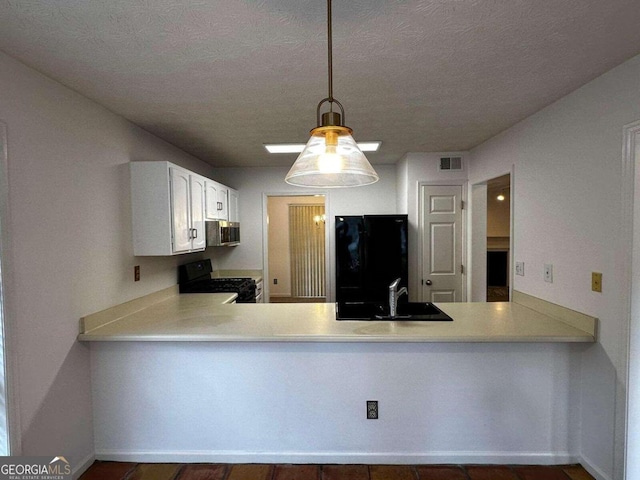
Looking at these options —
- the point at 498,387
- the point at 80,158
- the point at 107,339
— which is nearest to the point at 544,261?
the point at 498,387

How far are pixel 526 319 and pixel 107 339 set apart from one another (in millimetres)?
2802

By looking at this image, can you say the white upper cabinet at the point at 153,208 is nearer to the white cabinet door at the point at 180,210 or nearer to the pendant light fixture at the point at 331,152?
the white cabinet door at the point at 180,210

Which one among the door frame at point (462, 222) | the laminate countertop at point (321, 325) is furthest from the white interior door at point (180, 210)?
the door frame at point (462, 222)

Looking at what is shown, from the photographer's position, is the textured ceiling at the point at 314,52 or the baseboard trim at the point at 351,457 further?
the baseboard trim at the point at 351,457

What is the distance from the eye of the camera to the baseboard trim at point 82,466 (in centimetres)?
195

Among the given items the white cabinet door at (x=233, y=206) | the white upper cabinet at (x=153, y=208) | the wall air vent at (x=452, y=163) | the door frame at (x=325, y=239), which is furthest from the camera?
the door frame at (x=325, y=239)

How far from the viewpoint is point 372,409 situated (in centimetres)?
206

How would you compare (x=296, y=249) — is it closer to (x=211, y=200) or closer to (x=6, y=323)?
(x=211, y=200)

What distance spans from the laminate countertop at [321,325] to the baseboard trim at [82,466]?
80 centimetres

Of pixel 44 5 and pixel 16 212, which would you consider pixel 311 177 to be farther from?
pixel 16 212

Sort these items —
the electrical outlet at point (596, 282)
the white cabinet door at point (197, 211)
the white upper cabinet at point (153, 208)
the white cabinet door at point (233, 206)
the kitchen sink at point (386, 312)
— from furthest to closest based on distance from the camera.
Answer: the white cabinet door at point (233, 206)
the white cabinet door at point (197, 211)
the white upper cabinet at point (153, 208)
the kitchen sink at point (386, 312)
the electrical outlet at point (596, 282)

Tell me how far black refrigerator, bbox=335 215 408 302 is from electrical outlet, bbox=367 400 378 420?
181cm

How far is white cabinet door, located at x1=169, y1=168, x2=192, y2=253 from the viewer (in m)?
2.61

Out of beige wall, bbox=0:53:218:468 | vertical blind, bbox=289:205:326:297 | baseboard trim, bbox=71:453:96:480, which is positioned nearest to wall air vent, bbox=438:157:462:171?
beige wall, bbox=0:53:218:468
